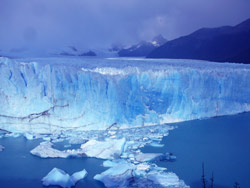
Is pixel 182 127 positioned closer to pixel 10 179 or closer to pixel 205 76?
pixel 205 76

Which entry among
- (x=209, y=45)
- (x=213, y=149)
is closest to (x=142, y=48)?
(x=209, y=45)

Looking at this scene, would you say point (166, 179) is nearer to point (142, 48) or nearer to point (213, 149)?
point (213, 149)

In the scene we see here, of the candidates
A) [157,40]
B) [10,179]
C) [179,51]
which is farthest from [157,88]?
[157,40]

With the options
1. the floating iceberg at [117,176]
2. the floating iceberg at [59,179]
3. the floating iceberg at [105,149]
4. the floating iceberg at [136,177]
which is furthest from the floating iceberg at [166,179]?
the floating iceberg at [59,179]

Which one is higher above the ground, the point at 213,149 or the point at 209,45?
the point at 209,45

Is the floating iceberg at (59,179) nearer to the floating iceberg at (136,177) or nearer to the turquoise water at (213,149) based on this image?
the floating iceberg at (136,177)

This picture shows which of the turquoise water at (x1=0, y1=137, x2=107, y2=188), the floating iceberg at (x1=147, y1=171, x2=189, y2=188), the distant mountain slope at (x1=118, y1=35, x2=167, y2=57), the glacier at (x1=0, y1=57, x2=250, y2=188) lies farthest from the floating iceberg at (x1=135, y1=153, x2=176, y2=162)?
the distant mountain slope at (x1=118, y1=35, x2=167, y2=57)
